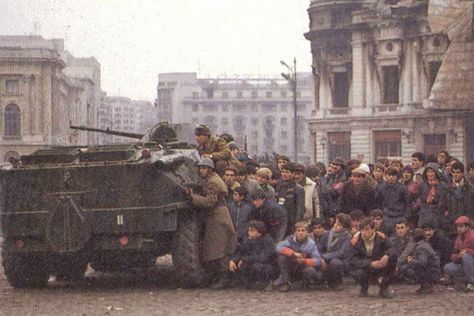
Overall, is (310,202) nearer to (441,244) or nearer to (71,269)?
(441,244)

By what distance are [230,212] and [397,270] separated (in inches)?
99.0

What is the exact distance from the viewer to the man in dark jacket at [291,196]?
557 inches

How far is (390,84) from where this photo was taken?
53625 mm

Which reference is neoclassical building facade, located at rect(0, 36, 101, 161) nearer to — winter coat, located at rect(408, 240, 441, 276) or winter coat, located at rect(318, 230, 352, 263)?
winter coat, located at rect(318, 230, 352, 263)

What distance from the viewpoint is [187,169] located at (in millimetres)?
13805

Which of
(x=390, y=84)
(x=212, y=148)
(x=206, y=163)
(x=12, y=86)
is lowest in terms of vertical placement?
(x=206, y=163)

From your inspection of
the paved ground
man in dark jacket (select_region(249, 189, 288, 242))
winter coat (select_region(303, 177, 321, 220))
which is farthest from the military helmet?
the paved ground

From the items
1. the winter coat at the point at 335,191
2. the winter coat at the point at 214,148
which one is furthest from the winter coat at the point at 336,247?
the winter coat at the point at 214,148

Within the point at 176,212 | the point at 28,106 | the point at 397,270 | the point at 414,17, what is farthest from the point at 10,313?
the point at 28,106

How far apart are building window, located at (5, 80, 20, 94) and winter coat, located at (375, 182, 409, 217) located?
62.4m

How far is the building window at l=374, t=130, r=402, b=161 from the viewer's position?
172 feet

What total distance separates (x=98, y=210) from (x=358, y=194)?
3.87m

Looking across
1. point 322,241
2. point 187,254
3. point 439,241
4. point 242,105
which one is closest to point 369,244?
point 322,241

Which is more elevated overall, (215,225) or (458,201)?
(458,201)
